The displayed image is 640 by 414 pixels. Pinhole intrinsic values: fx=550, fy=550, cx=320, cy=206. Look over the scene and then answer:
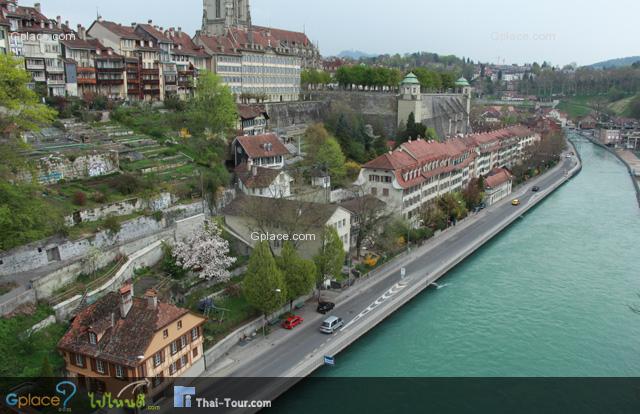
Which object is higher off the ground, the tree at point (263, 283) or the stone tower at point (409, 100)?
the stone tower at point (409, 100)

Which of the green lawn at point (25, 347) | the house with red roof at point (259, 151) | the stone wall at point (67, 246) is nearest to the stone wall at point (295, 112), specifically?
the house with red roof at point (259, 151)

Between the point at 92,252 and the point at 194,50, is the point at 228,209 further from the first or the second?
the point at 194,50

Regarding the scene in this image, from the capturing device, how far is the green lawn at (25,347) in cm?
1862

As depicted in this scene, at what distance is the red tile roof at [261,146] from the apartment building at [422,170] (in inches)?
249

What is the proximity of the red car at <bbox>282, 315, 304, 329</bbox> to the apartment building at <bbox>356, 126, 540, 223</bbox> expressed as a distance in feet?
48.3

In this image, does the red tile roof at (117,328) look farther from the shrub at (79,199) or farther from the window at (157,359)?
the shrub at (79,199)

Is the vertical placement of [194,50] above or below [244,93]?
above

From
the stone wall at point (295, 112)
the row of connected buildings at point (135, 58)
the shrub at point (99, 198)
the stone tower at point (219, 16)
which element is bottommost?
the shrub at point (99, 198)

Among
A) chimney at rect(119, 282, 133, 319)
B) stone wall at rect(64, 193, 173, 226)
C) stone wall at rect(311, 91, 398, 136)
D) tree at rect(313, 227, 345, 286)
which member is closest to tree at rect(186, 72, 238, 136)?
stone wall at rect(64, 193, 173, 226)

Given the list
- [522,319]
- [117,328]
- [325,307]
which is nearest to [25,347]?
[117,328]

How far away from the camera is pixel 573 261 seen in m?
36.6

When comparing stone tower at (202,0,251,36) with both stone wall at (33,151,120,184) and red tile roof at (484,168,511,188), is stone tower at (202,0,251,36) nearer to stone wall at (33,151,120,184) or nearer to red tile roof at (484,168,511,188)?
red tile roof at (484,168,511,188)

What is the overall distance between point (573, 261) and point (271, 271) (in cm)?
2289

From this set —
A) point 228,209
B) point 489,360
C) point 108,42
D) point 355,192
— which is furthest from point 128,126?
point 489,360
